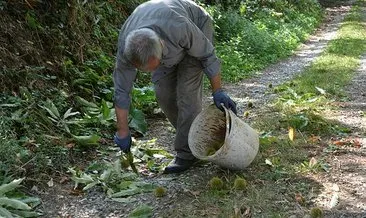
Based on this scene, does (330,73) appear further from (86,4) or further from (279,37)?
(279,37)

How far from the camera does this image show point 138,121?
5082mm

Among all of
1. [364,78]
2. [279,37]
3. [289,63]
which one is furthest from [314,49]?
[364,78]

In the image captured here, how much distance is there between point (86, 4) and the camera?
268 inches

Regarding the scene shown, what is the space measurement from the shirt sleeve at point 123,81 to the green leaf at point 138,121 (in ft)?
4.87

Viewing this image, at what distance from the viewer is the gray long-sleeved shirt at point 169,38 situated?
3.32 metres

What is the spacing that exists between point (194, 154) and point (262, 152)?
75cm

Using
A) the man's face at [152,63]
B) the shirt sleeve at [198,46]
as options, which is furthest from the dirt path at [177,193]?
the man's face at [152,63]

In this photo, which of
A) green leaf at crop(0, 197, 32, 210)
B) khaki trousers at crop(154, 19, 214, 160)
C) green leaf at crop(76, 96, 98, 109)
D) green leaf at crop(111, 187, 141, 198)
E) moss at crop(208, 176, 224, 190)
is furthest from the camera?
green leaf at crop(76, 96, 98, 109)

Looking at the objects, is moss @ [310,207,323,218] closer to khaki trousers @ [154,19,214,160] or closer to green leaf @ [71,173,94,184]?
khaki trousers @ [154,19,214,160]

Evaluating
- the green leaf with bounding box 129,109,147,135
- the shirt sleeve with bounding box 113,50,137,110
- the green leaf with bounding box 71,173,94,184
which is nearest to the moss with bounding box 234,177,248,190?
the shirt sleeve with bounding box 113,50,137,110

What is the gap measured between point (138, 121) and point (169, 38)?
1890mm

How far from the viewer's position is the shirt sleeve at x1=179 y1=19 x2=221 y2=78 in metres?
3.36

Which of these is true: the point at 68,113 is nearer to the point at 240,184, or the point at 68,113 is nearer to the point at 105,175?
the point at 105,175

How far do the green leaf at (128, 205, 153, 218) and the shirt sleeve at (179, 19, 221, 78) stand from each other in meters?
1.03
